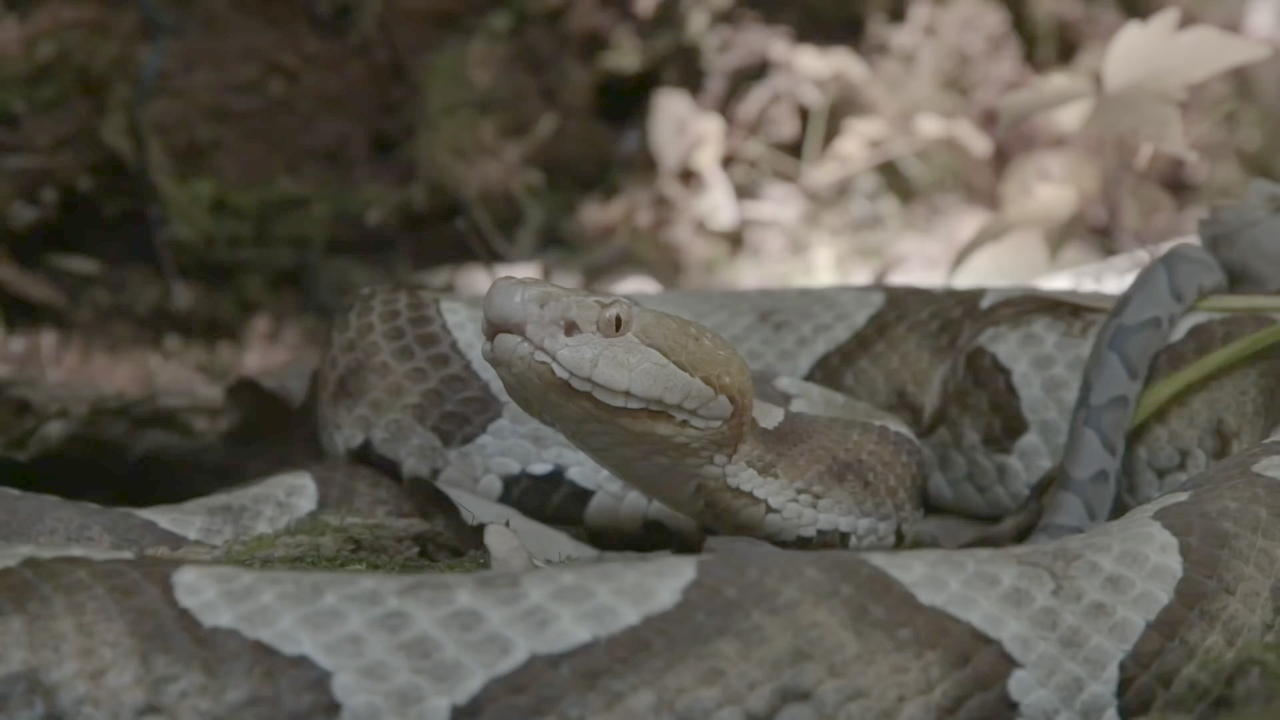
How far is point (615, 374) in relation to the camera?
2238 millimetres

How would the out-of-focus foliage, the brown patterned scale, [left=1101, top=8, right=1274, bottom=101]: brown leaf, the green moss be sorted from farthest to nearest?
the out-of-focus foliage, [left=1101, top=8, right=1274, bottom=101]: brown leaf, the brown patterned scale, the green moss

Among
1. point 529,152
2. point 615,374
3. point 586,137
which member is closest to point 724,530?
point 615,374

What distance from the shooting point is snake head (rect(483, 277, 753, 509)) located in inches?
87.2

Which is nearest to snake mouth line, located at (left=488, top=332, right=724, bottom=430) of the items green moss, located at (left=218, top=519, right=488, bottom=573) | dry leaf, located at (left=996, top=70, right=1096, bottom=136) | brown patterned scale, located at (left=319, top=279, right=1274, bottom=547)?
green moss, located at (left=218, top=519, right=488, bottom=573)

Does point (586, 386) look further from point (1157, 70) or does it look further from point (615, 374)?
point (1157, 70)

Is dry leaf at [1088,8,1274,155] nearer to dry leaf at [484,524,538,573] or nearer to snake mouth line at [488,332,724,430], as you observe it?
snake mouth line at [488,332,724,430]

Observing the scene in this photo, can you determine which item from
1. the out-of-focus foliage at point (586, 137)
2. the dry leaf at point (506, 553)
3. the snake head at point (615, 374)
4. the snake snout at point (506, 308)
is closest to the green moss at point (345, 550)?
the dry leaf at point (506, 553)

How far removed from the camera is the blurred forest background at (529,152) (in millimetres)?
5172

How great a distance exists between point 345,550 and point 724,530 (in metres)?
0.77

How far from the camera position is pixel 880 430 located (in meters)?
2.76

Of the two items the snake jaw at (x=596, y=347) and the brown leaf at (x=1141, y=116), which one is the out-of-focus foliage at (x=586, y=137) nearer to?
the brown leaf at (x=1141, y=116)

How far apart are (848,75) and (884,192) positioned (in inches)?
23.1

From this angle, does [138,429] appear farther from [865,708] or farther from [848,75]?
[848,75]

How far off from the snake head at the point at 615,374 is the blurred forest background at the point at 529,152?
2690 mm
